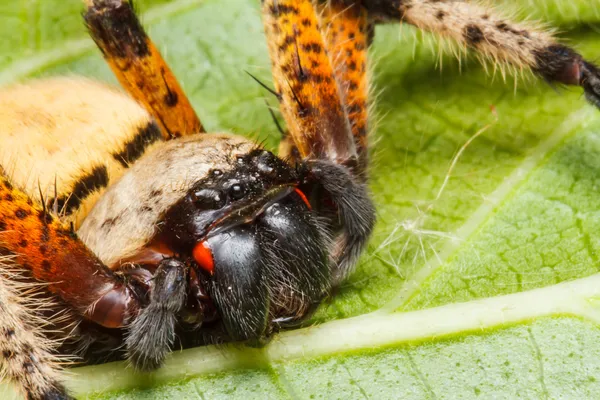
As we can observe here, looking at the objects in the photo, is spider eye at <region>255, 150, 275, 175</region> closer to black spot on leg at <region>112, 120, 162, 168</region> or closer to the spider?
the spider

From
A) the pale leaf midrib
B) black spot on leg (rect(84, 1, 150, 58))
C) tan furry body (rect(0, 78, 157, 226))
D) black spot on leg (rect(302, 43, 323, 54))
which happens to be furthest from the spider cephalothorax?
black spot on leg (rect(84, 1, 150, 58))

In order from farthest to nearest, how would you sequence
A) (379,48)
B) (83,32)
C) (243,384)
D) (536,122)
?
(83,32), (379,48), (536,122), (243,384)

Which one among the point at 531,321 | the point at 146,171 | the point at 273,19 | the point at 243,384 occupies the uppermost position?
the point at 273,19

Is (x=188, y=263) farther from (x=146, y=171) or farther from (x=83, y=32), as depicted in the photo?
(x=83, y=32)

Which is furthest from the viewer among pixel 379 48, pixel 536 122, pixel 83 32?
pixel 83 32

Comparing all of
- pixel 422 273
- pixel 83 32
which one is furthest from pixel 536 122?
pixel 83 32

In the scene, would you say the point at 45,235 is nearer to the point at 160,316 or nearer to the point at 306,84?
the point at 160,316

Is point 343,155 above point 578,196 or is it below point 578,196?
above

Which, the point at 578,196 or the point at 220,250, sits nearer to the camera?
the point at 220,250
